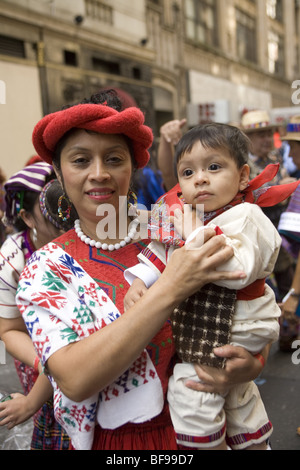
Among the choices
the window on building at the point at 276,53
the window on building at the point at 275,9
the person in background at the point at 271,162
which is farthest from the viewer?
the window on building at the point at 276,53

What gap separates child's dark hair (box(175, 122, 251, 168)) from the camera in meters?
1.57

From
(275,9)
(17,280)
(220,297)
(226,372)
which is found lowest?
(226,372)

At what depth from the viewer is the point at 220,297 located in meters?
1.41

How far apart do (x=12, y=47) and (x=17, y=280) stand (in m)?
8.18

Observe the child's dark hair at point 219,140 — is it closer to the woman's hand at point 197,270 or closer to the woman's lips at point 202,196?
the woman's lips at point 202,196

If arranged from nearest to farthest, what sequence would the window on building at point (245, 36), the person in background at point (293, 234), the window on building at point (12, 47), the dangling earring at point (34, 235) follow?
the dangling earring at point (34, 235)
the person in background at point (293, 234)
the window on building at point (12, 47)
the window on building at point (245, 36)

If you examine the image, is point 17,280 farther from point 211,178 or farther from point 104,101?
point 211,178

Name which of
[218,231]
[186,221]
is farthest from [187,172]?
[218,231]

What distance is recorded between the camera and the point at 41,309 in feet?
4.57

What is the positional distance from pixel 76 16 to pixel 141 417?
10.6 meters

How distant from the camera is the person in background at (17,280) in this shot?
5.99ft

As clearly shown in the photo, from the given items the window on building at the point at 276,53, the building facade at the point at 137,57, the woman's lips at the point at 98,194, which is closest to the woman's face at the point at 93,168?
the woman's lips at the point at 98,194

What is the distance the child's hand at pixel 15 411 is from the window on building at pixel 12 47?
8459mm

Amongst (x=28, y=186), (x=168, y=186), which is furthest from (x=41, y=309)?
(x=168, y=186)
